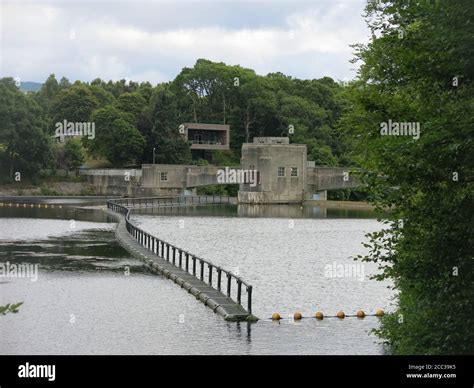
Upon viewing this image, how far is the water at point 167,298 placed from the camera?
2273 centimetres

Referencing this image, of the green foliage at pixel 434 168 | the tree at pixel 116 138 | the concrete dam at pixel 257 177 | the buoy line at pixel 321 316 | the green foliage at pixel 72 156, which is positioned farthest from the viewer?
the green foliage at pixel 72 156

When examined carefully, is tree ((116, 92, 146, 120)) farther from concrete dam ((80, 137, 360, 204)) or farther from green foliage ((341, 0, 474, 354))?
green foliage ((341, 0, 474, 354))

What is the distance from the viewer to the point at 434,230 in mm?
17922

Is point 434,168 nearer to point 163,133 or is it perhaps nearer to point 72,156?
point 163,133

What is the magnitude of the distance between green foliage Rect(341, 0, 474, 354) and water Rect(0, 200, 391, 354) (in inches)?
194

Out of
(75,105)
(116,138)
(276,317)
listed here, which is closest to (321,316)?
(276,317)

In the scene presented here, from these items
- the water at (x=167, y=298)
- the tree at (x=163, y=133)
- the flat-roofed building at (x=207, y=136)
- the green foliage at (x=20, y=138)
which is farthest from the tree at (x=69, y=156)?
the water at (x=167, y=298)

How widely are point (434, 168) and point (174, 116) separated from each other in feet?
349

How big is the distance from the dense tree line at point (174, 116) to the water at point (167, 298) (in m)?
50.5

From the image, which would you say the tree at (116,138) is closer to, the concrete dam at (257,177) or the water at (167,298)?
the concrete dam at (257,177)

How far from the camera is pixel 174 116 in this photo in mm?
122250

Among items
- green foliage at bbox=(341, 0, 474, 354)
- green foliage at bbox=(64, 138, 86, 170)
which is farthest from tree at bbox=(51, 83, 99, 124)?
green foliage at bbox=(341, 0, 474, 354)
